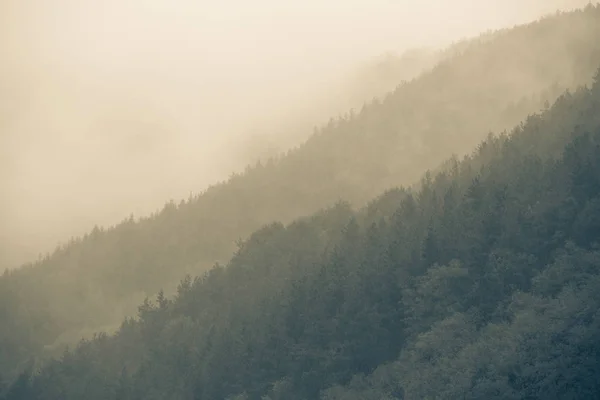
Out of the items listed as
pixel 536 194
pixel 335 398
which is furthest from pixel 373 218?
pixel 335 398

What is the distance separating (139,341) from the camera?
14550cm

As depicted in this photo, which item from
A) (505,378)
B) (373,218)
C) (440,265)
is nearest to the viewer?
(505,378)

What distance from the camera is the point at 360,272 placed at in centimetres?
10575

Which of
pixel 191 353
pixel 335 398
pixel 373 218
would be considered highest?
pixel 373 218

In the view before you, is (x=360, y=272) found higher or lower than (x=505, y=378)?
higher

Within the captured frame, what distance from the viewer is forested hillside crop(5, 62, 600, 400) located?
76375 millimetres

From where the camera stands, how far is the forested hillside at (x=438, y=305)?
7638cm

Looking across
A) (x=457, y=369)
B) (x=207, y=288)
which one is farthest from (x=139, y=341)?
(x=457, y=369)

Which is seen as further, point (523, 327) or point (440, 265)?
point (440, 265)

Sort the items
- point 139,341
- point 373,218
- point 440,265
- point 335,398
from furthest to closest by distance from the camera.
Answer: point 139,341, point 373,218, point 440,265, point 335,398

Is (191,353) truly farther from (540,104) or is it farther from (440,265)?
(540,104)

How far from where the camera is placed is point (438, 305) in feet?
310

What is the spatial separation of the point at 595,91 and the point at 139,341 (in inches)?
3851

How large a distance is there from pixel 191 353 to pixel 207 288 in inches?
1083
